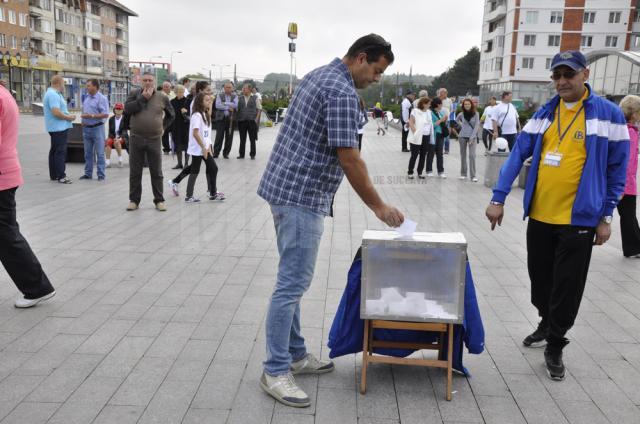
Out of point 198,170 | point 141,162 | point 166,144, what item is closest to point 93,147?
point 198,170

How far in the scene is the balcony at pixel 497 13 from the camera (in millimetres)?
78250

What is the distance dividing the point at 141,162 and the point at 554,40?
2972 inches

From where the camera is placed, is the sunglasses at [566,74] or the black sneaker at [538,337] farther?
the black sneaker at [538,337]

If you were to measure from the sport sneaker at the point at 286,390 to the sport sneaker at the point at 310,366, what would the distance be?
232 mm

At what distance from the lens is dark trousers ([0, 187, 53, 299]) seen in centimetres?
Result: 443

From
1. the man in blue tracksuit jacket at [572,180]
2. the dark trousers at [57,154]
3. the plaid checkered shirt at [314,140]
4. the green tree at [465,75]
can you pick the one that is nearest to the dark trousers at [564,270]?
the man in blue tracksuit jacket at [572,180]

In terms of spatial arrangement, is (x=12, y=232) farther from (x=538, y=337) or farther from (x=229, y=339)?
(x=538, y=337)

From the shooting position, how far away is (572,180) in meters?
3.63

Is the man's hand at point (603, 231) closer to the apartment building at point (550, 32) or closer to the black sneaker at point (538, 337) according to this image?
the black sneaker at point (538, 337)

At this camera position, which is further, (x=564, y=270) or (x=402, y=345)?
(x=564, y=270)

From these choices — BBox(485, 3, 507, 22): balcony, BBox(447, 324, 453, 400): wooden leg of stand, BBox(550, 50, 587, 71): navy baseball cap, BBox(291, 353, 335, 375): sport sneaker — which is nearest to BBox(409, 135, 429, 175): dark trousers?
BBox(550, 50, 587, 71): navy baseball cap

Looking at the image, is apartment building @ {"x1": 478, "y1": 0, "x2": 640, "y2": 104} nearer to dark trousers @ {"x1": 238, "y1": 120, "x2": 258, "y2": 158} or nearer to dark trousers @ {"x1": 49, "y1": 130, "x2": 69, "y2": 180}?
dark trousers @ {"x1": 238, "y1": 120, "x2": 258, "y2": 158}

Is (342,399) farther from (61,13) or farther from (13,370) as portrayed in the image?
(61,13)

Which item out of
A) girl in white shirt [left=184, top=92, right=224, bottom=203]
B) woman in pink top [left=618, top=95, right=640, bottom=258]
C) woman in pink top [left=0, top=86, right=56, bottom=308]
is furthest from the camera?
girl in white shirt [left=184, top=92, right=224, bottom=203]
